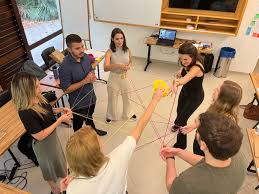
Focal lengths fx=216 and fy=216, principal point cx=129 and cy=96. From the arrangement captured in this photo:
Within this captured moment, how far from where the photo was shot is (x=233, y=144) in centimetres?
114

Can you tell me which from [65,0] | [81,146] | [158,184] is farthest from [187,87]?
[65,0]

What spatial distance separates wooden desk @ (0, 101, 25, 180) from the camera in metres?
2.25

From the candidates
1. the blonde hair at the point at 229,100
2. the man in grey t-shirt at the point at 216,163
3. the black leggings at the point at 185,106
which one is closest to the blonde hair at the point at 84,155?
the man in grey t-shirt at the point at 216,163

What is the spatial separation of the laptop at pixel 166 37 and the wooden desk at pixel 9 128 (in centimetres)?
335

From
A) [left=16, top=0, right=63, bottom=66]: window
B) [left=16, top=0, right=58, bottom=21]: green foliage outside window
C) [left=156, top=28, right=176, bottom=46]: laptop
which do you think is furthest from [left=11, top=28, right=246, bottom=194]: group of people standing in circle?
[left=16, top=0, right=58, bottom=21]: green foliage outside window

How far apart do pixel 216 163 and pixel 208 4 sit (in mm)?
4253

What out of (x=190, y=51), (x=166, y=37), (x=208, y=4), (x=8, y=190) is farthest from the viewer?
(x=166, y=37)

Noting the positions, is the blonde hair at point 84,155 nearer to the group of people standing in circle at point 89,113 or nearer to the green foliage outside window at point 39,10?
the group of people standing in circle at point 89,113

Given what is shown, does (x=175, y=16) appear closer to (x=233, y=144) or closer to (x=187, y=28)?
(x=187, y=28)

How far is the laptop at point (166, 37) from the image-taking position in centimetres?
487

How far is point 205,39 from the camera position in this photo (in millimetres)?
4957

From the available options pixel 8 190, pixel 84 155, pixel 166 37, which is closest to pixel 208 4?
pixel 166 37

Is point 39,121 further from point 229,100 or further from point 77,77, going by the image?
point 229,100

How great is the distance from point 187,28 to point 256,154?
336 cm
